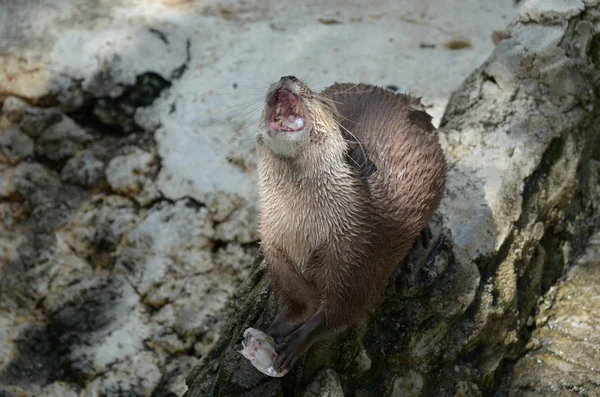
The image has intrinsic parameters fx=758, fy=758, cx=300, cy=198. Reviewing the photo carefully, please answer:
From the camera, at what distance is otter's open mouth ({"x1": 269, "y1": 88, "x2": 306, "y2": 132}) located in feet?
6.91

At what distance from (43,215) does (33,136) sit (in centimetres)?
42

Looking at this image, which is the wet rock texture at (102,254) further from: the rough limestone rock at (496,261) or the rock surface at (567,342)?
the rock surface at (567,342)

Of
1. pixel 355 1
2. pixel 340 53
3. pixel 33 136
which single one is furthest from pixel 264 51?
pixel 33 136

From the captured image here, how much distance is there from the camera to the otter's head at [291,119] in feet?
6.88

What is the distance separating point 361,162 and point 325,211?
22cm

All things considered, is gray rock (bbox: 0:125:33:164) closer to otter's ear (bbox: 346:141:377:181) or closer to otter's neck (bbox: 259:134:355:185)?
otter's neck (bbox: 259:134:355:185)

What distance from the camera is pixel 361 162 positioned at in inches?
91.7

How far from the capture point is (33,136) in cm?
371

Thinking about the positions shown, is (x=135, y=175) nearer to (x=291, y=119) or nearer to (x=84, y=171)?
(x=84, y=171)

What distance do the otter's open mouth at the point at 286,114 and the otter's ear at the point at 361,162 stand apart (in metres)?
0.22

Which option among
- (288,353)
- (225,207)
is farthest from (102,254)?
(288,353)

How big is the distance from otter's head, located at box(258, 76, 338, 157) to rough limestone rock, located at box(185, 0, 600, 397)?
0.59m

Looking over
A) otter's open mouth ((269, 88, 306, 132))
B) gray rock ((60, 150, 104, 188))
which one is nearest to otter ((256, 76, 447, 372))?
otter's open mouth ((269, 88, 306, 132))

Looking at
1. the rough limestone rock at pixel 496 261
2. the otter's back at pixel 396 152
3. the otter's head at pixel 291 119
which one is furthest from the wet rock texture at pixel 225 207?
the otter's head at pixel 291 119
